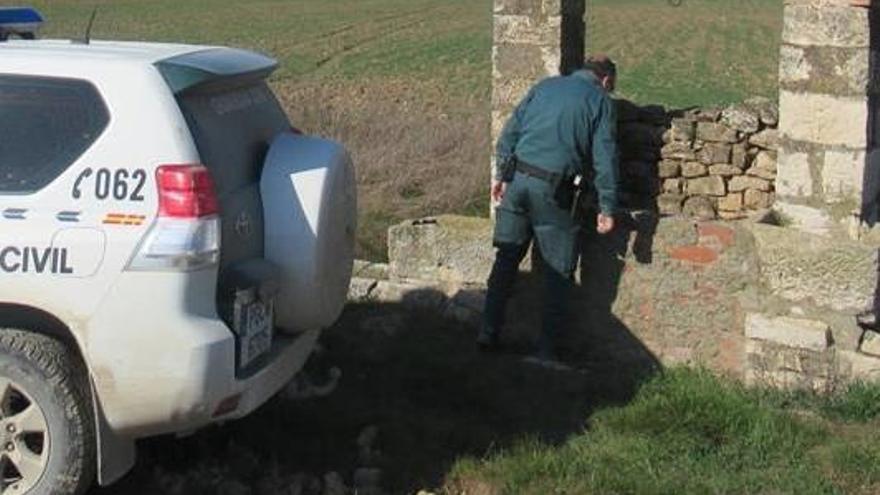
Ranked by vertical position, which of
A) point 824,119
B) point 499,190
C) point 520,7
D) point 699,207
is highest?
point 520,7

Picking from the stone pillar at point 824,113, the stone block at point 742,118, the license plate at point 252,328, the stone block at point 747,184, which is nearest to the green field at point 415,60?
the stone block at point 747,184

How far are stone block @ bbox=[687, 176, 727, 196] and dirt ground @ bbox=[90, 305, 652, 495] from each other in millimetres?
1963

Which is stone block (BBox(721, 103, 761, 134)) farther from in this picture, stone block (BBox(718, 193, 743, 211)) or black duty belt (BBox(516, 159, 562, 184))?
black duty belt (BBox(516, 159, 562, 184))

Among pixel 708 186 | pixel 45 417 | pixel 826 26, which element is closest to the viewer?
pixel 45 417

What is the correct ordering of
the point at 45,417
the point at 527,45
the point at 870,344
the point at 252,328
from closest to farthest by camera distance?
the point at 45,417
the point at 252,328
the point at 870,344
the point at 527,45

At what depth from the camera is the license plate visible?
5406 millimetres

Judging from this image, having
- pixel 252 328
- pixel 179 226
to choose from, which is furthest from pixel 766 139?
pixel 179 226

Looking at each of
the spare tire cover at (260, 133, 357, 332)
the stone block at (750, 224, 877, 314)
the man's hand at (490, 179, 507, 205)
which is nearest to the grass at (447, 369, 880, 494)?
the stone block at (750, 224, 877, 314)

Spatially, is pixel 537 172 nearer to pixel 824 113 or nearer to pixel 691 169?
pixel 824 113

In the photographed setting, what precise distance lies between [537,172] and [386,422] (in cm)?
176

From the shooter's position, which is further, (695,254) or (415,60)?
(415,60)

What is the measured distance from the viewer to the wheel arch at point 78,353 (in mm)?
5246

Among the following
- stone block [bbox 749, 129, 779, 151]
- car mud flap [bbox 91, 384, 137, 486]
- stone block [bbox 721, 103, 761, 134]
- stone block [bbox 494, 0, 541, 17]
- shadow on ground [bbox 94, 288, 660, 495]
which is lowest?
shadow on ground [bbox 94, 288, 660, 495]

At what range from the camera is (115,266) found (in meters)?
5.07
